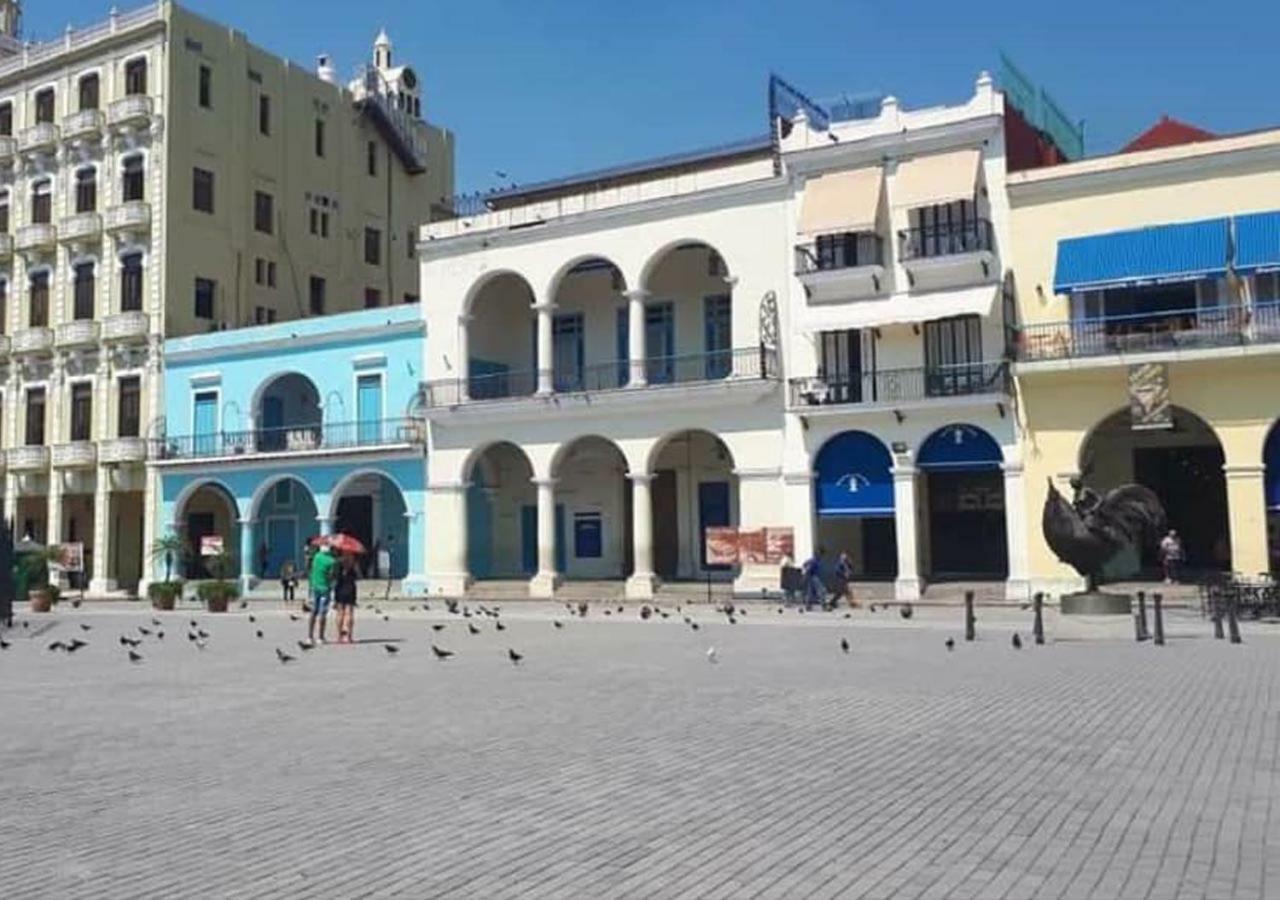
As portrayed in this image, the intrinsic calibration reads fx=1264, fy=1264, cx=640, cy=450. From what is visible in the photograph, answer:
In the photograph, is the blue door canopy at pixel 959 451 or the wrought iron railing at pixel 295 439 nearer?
the blue door canopy at pixel 959 451

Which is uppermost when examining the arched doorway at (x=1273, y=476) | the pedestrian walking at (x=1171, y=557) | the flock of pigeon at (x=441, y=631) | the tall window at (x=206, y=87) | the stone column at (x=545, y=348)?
the tall window at (x=206, y=87)

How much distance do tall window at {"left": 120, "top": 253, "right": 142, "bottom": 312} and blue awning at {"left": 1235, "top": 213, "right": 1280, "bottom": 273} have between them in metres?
33.8

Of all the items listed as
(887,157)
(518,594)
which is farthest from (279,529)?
(887,157)

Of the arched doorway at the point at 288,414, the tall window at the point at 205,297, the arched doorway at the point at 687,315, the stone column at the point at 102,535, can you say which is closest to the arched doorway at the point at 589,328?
the arched doorway at the point at 687,315

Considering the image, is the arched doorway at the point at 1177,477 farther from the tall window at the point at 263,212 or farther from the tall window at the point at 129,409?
the tall window at the point at 129,409

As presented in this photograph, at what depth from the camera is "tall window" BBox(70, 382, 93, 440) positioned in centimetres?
4422

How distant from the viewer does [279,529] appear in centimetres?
4303

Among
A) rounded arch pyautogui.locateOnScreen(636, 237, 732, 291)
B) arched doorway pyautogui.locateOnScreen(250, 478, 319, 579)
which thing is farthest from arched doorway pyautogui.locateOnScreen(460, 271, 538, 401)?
arched doorway pyautogui.locateOnScreen(250, 478, 319, 579)

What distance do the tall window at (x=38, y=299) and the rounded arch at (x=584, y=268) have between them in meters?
20.4

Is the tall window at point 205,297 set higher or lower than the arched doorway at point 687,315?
higher

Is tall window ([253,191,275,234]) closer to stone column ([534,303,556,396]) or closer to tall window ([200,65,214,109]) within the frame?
tall window ([200,65,214,109])

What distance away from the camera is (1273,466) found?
2780 centimetres

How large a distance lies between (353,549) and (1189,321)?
19600 millimetres

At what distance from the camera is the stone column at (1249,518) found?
2748 cm
